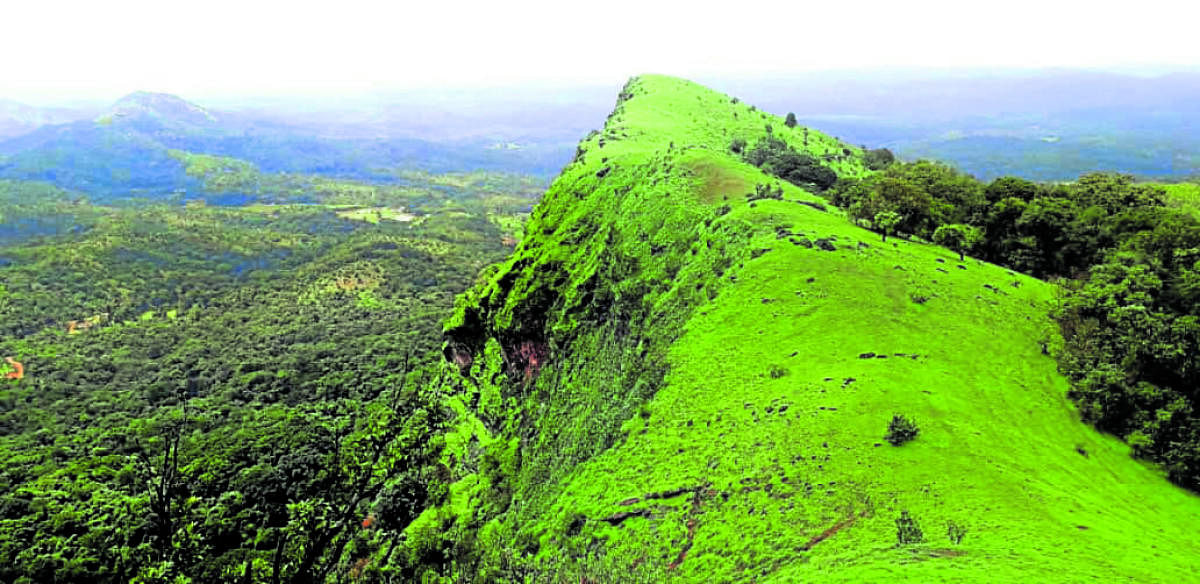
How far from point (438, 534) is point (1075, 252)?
4399 cm

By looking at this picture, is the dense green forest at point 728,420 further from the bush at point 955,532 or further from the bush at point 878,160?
the bush at point 878,160

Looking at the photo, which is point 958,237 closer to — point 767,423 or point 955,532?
point 767,423

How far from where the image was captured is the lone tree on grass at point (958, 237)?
39156mm

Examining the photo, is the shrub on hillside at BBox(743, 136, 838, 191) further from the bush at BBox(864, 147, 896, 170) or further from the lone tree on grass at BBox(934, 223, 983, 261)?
the lone tree on grass at BBox(934, 223, 983, 261)

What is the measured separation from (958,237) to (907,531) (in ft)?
98.2

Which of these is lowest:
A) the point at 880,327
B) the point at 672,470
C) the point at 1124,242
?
the point at 672,470

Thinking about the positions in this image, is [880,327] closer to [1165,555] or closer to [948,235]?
[1165,555]

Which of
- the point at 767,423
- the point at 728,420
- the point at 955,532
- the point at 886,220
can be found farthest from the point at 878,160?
the point at 955,532

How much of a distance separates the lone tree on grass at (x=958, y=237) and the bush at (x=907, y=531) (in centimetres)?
2608

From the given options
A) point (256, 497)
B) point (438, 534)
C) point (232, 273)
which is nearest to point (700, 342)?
point (438, 534)

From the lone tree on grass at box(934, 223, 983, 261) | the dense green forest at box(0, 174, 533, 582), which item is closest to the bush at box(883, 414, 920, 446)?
the dense green forest at box(0, 174, 533, 582)

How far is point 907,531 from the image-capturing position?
1738 cm

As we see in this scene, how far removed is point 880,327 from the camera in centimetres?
2864

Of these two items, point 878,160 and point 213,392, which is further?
point 213,392
